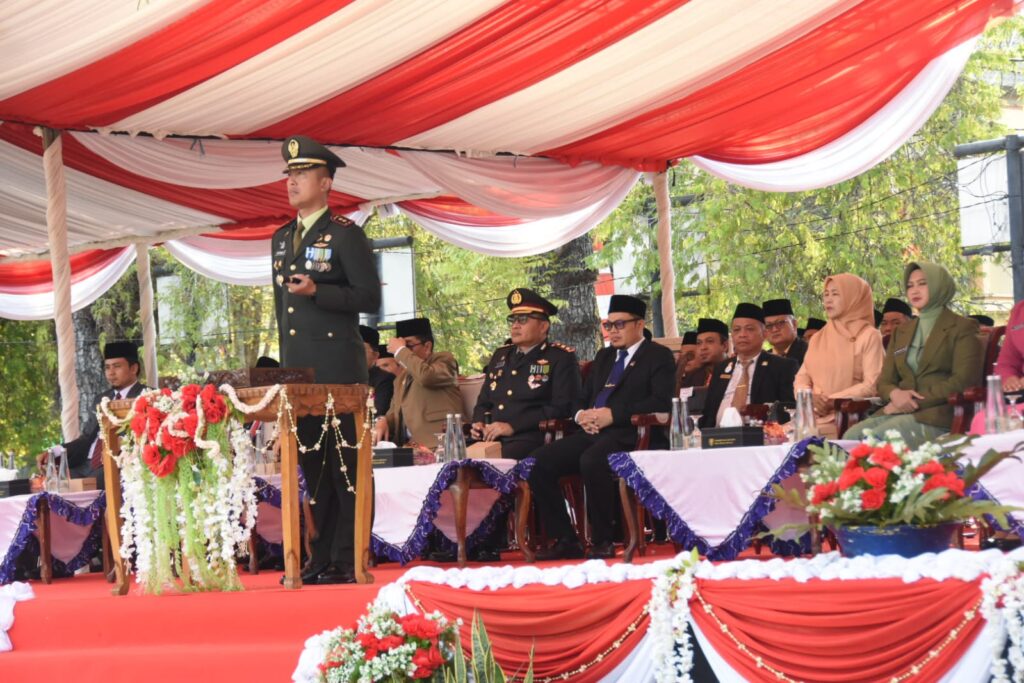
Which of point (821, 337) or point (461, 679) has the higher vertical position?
point (821, 337)

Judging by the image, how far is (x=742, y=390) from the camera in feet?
23.1

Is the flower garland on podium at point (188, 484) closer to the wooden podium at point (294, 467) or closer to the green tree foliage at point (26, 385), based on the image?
the wooden podium at point (294, 467)

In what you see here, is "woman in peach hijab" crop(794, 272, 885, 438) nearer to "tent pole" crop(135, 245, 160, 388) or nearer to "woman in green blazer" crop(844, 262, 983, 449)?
"woman in green blazer" crop(844, 262, 983, 449)

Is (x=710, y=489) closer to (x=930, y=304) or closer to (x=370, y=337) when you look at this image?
(x=930, y=304)

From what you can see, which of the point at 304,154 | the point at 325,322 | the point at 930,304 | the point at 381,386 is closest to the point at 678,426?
the point at 930,304

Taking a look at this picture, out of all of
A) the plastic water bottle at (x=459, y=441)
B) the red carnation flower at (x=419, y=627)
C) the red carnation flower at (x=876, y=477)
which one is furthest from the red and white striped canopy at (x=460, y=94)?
the red carnation flower at (x=876, y=477)

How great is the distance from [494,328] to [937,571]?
14.7 metres

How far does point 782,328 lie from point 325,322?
3418mm

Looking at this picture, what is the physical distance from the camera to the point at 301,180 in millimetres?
5293

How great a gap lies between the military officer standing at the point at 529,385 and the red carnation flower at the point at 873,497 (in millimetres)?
3451

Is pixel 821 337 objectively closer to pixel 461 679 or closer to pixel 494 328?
pixel 461 679

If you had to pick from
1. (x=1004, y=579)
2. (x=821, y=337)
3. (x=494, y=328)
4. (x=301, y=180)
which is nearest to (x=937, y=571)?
(x=1004, y=579)

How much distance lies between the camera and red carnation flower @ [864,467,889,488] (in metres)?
3.74

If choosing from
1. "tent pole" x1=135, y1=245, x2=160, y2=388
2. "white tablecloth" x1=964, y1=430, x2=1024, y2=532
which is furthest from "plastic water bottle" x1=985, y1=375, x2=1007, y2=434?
"tent pole" x1=135, y1=245, x2=160, y2=388
